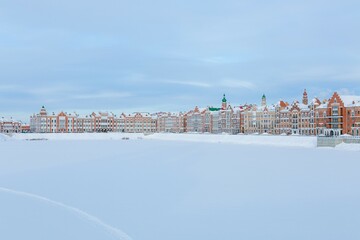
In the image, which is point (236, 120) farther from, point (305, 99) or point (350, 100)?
point (350, 100)

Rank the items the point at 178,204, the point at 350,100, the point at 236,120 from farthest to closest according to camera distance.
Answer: the point at 236,120 → the point at 350,100 → the point at 178,204

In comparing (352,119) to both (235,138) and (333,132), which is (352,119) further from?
(235,138)

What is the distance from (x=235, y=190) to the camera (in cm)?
1980

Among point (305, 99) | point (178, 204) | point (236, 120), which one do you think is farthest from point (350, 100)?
point (178, 204)

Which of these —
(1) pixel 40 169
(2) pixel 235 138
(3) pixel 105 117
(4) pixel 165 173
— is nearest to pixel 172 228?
(4) pixel 165 173

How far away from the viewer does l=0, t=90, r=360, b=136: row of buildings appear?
87312 millimetres

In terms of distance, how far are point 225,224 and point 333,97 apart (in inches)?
3169

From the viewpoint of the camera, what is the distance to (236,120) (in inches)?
5012

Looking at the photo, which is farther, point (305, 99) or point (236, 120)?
point (236, 120)

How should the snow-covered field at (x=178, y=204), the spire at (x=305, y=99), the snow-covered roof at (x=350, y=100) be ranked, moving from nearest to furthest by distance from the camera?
the snow-covered field at (x=178, y=204) → the snow-covered roof at (x=350, y=100) → the spire at (x=305, y=99)

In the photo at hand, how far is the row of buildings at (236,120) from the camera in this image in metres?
87.3

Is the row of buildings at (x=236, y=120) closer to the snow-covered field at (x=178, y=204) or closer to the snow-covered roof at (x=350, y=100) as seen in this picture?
the snow-covered roof at (x=350, y=100)

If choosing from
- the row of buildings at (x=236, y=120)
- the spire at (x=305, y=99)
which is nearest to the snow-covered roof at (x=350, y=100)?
the row of buildings at (x=236, y=120)

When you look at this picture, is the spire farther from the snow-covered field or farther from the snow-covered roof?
the snow-covered field
